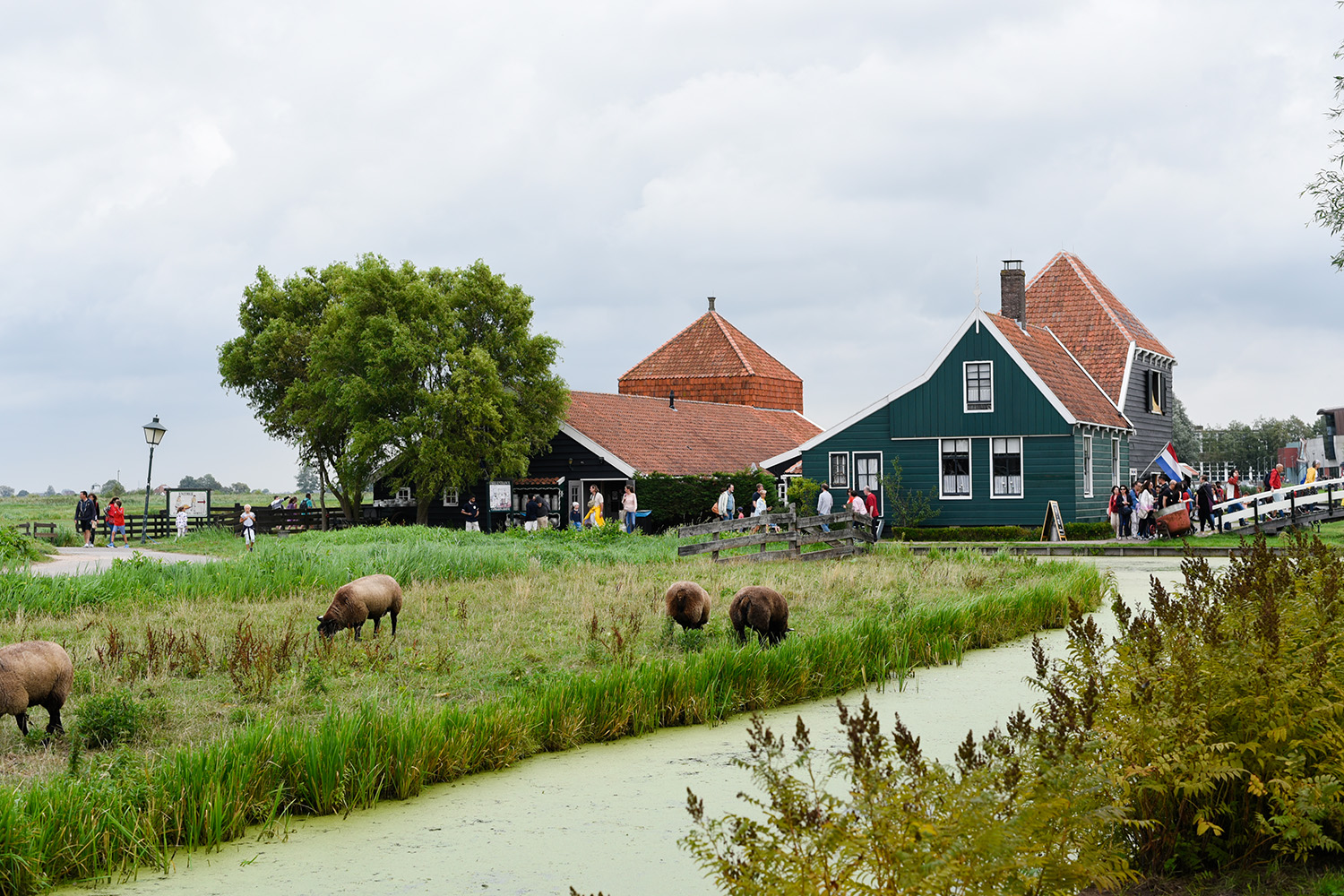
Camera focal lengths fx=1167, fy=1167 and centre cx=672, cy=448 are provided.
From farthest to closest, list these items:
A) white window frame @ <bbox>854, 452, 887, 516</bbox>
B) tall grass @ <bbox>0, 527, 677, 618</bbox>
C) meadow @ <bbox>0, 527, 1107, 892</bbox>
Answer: white window frame @ <bbox>854, 452, 887, 516</bbox> → tall grass @ <bbox>0, 527, 677, 618</bbox> → meadow @ <bbox>0, 527, 1107, 892</bbox>

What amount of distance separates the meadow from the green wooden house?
49.1ft

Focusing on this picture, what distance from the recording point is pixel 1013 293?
1569 inches

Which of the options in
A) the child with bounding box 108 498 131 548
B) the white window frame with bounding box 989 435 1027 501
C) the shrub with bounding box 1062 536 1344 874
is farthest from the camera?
the child with bounding box 108 498 131 548

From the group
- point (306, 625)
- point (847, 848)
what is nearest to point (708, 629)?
point (306, 625)

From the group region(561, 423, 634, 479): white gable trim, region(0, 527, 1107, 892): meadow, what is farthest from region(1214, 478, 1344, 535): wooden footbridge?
region(561, 423, 634, 479): white gable trim

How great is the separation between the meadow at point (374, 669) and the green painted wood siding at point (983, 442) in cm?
1492

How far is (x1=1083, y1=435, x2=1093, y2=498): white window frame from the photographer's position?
35.1 meters

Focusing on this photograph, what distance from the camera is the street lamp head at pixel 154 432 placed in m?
37.0

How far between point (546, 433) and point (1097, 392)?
18788 millimetres

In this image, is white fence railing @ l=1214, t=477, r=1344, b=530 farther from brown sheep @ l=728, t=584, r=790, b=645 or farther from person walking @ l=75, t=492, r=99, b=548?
person walking @ l=75, t=492, r=99, b=548

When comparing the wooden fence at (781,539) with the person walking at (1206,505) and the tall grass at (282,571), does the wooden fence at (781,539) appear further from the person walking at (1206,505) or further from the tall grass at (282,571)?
the person walking at (1206,505)

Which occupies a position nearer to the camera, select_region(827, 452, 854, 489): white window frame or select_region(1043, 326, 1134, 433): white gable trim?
select_region(827, 452, 854, 489): white window frame

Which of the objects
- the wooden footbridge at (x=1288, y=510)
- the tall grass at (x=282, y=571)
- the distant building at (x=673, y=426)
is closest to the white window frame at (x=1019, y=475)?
the wooden footbridge at (x=1288, y=510)

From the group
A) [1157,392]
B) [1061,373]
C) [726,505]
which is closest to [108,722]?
[726,505]
